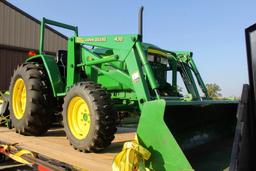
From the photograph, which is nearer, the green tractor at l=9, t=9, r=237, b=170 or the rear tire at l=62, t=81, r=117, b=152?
the green tractor at l=9, t=9, r=237, b=170

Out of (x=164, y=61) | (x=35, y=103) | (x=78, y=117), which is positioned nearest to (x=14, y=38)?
(x=35, y=103)

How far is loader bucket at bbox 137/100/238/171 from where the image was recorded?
10.0 ft

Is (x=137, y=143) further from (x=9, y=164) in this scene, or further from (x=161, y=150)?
(x=9, y=164)

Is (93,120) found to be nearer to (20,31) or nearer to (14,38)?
(14,38)

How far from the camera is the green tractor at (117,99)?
3189mm

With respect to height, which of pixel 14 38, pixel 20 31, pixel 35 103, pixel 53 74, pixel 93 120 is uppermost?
pixel 20 31

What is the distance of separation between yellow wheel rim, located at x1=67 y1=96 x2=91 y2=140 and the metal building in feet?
50.6

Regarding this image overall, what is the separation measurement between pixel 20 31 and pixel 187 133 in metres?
17.7

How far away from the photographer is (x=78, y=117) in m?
4.76

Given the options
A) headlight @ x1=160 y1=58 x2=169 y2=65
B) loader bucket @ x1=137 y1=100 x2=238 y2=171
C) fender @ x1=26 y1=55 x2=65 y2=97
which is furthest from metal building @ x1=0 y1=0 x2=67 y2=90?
loader bucket @ x1=137 y1=100 x2=238 y2=171

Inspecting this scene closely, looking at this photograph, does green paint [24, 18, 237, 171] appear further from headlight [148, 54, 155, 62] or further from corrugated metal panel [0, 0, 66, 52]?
corrugated metal panel [0, 0, 66, 52]

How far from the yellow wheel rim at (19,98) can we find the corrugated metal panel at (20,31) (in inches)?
559

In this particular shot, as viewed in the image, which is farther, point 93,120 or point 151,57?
point 151,57

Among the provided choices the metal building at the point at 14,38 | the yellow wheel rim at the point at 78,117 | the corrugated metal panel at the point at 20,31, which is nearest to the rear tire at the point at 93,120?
the yellow wheel rim at the point at 78,117
